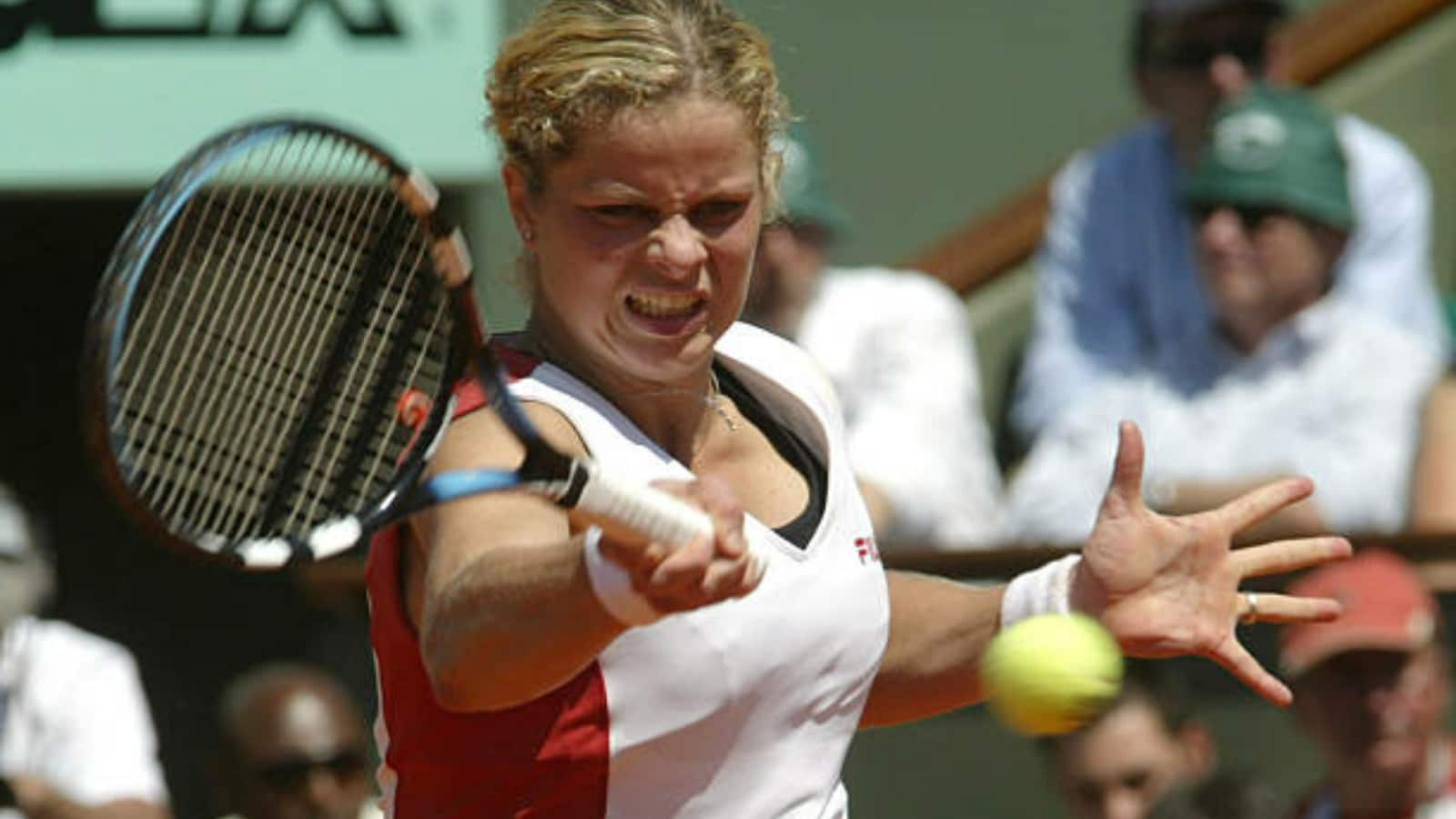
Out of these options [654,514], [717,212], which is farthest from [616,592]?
[717,212]

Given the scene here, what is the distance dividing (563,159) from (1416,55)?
179 inches

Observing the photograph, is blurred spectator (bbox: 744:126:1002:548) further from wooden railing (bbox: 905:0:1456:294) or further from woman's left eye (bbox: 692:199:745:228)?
woman's left eye (bbox: 692:199:745:228)

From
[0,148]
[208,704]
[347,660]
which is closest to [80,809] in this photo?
[347,660]

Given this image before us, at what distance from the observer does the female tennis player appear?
289 centimetres

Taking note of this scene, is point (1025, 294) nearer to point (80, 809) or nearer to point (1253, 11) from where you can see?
point (1253, 11)

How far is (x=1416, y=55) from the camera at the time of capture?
7.04 m

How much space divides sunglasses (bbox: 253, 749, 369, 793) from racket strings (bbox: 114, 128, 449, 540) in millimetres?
2563

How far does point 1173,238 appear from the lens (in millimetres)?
6203

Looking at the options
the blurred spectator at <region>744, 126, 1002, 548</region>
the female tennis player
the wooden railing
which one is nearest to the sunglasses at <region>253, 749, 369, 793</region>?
the blurred spectator at <region>744, 126, 1002, 548</region>

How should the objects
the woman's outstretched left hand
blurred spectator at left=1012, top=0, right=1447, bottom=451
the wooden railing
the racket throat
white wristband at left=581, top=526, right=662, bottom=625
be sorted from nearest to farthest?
white wristband at left=581, top=526, right=662, bottom=625 → the racket throat → the woman's outstretched left hand → blurred spectator at left=1012, top=0, right=1447, bottom=451 → the wooden railing

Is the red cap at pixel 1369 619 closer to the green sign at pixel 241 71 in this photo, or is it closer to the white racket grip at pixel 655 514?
the green sign at pixel 241 71

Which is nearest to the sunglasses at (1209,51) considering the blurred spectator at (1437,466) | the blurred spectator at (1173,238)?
the blurred spectator at (1173,238)

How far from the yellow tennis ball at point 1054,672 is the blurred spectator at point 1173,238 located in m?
2.93

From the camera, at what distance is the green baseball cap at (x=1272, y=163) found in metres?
5.95
